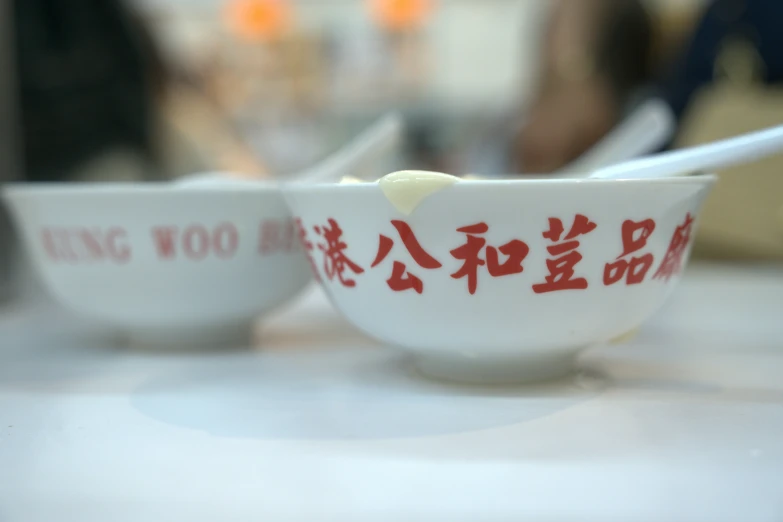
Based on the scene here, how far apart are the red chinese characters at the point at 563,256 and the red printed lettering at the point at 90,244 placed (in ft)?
0.86

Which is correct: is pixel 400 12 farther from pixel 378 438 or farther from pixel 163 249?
pixel 378 438

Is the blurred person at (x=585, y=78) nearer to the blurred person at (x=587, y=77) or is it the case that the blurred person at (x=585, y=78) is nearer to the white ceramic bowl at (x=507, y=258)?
the blurred person at (x=587, y=77)

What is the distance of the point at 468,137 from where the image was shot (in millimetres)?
1622

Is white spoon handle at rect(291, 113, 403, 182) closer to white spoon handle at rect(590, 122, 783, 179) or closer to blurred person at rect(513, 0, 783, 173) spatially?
white spoon handle at rect(590, 122, 783, 179)

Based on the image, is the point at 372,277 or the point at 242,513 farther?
the point at 372,277

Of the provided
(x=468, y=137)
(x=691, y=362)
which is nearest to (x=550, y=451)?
(x=691, y=362)

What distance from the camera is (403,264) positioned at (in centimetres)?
33

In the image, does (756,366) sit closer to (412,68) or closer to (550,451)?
(550,451)

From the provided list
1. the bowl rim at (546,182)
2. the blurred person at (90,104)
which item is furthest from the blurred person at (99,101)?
the bowl rim at (546,182)

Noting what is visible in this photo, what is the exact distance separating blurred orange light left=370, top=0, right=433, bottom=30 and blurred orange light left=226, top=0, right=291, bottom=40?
0.21 meters

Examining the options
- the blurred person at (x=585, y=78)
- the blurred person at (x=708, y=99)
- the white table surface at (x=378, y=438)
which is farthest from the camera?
the blurred person at (x=585, y=78)

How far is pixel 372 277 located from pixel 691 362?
22 centimetres

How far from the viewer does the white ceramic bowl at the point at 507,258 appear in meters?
0.31

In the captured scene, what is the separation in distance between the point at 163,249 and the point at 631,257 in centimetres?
28
